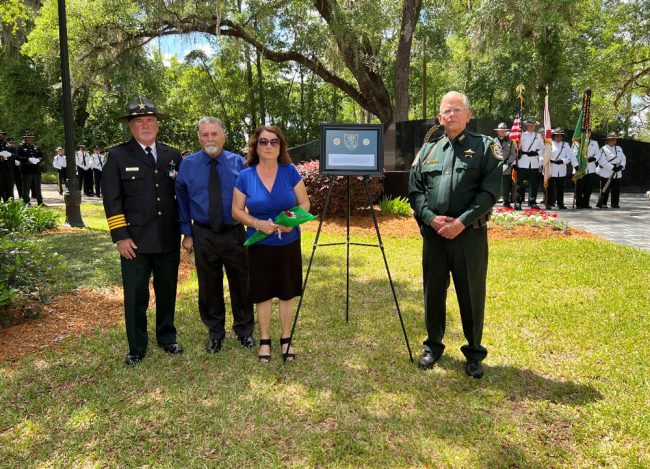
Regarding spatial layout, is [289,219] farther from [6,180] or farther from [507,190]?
[6,180]

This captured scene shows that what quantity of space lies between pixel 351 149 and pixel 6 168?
12.1 metres

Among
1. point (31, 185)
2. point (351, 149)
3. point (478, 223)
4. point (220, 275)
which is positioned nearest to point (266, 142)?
point (351, 149)

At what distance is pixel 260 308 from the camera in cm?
396

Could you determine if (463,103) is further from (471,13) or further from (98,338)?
(471,13)

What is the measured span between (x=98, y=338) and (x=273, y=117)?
29.2 metres

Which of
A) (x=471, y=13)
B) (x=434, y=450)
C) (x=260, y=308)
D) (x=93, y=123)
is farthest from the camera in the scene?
(x=93, y=123)

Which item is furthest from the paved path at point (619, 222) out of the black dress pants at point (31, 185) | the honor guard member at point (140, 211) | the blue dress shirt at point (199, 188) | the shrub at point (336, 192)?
the black dress pants at point (31, 185)

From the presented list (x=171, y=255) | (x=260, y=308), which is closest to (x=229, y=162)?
(x=171, y=255)

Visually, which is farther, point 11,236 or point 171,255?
point 11,236

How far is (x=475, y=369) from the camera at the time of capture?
3.70 meters

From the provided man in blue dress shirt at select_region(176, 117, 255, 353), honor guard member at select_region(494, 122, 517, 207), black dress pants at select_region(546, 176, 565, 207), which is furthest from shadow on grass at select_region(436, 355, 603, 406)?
black dress pants at select_region(546, 176, 565, 207)

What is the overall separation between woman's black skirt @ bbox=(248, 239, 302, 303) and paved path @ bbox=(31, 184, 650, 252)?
22.0 ft

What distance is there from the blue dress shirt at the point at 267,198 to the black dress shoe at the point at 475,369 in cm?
175

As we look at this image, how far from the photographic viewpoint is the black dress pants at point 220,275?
4.13 m
